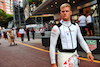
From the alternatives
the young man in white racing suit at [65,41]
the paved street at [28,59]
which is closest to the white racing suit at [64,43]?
the young man in white racing suit at [65,41]

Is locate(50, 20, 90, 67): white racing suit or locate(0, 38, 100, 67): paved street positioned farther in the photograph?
locate(0, 38, 100, 67): paved street

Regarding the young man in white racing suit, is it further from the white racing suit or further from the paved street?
the paved street

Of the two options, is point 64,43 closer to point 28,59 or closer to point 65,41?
point 65,41

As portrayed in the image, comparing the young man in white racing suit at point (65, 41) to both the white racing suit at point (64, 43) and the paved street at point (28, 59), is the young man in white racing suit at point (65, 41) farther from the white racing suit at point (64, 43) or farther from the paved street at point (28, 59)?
the paved street at point (28, 59)

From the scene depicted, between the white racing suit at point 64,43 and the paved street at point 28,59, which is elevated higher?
the white racing suit at point 64,43

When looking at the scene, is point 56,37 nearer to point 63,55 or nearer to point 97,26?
point 63,55

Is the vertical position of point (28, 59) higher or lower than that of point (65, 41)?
lower

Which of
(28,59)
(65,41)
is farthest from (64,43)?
(28,59)

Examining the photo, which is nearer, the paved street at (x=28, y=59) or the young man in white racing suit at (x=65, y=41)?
the young man in white racing suit at (x=65, y=41)

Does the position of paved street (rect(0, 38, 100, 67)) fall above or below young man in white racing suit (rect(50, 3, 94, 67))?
below

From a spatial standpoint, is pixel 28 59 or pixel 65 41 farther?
pixel 28 59

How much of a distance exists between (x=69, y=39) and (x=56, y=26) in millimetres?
294

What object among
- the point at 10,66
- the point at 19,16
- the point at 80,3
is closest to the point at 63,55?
the point at 10,66

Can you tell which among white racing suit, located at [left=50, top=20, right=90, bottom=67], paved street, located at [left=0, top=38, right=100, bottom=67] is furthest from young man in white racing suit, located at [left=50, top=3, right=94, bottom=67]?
paved street, located at [left=0, top=38, right=100, bottom=67]
